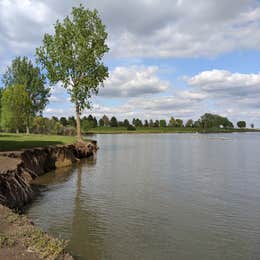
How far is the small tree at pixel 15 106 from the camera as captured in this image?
5200 centimetres

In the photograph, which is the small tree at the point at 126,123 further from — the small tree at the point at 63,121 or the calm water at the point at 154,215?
the calm water at the point at 154,215

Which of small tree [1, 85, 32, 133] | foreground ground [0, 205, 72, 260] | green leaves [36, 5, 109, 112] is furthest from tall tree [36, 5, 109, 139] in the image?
foreground ground [0, 205, 72, 260]

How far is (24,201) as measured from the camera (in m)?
14.5

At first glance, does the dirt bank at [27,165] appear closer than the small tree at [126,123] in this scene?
Yes

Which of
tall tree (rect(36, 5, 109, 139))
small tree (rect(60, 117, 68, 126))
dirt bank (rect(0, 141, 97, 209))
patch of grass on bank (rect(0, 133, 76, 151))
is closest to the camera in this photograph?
dirt bank (rect(0, 141, 97, 209))

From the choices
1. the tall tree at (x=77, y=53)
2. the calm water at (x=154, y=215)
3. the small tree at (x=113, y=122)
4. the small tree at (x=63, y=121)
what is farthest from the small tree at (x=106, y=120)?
the calm water at (x=154, y=215)

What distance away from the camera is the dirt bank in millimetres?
13820

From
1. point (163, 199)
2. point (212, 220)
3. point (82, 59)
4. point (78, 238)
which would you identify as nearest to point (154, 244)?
point (78, 238)

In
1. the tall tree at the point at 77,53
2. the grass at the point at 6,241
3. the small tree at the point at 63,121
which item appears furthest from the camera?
the small tree at the point at 63,121

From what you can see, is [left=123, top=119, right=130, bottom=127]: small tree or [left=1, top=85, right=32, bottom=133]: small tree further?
[left=123, top=119, right=130, bottom=127]: small tree

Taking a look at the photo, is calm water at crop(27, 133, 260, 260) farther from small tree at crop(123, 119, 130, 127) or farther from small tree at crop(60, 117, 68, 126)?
small tree at crop(123, 119, 130, 127)

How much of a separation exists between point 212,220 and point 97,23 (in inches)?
1300

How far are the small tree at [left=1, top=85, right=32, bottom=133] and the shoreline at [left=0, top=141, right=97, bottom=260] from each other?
2234cm

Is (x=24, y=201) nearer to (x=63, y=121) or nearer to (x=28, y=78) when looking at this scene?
(x=28, y=78)
